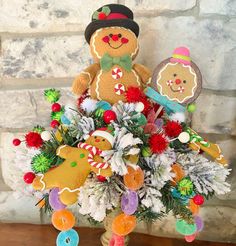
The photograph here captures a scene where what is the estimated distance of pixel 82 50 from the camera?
38.3 inches

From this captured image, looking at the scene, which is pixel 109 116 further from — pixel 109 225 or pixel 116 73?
pixel 109 225

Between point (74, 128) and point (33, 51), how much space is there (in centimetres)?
34

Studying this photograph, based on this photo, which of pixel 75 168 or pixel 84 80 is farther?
pixel 84 80

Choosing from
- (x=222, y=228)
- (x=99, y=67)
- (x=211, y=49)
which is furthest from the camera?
(x=222, y=228)

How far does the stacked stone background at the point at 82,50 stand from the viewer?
94 centimetres

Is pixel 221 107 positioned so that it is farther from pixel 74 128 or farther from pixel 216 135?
pixel 74 128

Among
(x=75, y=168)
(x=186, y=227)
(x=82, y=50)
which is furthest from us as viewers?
(x=82, y=50)

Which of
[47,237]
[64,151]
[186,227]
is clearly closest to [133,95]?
[64,151]

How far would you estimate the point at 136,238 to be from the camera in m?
1.05

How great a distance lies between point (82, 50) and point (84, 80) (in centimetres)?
21

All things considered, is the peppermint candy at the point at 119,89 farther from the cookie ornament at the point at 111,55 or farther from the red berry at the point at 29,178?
the red berry at the point at 29,178

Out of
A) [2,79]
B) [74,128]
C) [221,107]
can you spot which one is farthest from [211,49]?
[2,79]

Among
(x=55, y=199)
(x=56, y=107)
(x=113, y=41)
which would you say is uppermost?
(x=113, y=41)

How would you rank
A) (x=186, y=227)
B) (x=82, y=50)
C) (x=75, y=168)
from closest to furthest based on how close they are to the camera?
(x=75, y=168) → (x=186, y=227) → (x=82, y=50)
